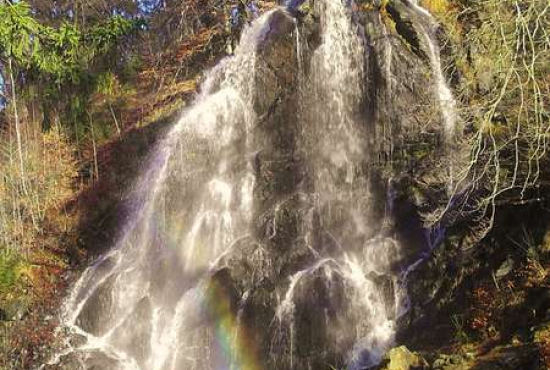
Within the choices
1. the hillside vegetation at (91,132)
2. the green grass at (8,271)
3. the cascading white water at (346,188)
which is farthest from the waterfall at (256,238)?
the green grass at (8,271)

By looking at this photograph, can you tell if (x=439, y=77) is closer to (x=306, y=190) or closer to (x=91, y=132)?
(x=306, y=190)

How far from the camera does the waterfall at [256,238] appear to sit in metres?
11.3

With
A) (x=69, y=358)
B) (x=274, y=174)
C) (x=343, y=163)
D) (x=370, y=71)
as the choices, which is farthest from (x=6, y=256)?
(x=370, y=71)

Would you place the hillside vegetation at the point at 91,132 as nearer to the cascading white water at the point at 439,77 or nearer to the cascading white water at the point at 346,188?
the cascading white water at the point at 439,77

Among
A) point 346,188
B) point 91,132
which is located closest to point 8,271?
point 91,132

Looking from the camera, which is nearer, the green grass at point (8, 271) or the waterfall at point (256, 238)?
the waterfall at point (256, 238)

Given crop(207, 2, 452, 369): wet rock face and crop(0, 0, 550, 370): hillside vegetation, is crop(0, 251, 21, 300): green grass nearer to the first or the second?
crop(0, 0, 550, 370): hillside vegetation

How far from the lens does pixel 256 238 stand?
13.2 meters

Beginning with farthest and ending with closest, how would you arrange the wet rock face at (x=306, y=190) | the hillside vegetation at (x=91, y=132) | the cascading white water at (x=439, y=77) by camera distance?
1. the cascading white water at (x=439, y=77)
2. the wet rock face at (x=306, y=190)
3. the hillside vegetation at (x=91, y=132)

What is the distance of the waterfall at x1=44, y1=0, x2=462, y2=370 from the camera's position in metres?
11.3

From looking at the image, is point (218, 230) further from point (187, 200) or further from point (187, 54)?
point (187, 54)

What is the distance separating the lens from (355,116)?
14172 mm

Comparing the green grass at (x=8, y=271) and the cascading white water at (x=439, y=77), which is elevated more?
the cascading white water at (x=439, y=77)

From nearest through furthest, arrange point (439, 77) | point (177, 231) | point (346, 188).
→ point (346, 188), point (439, 77), point (177, 231)
